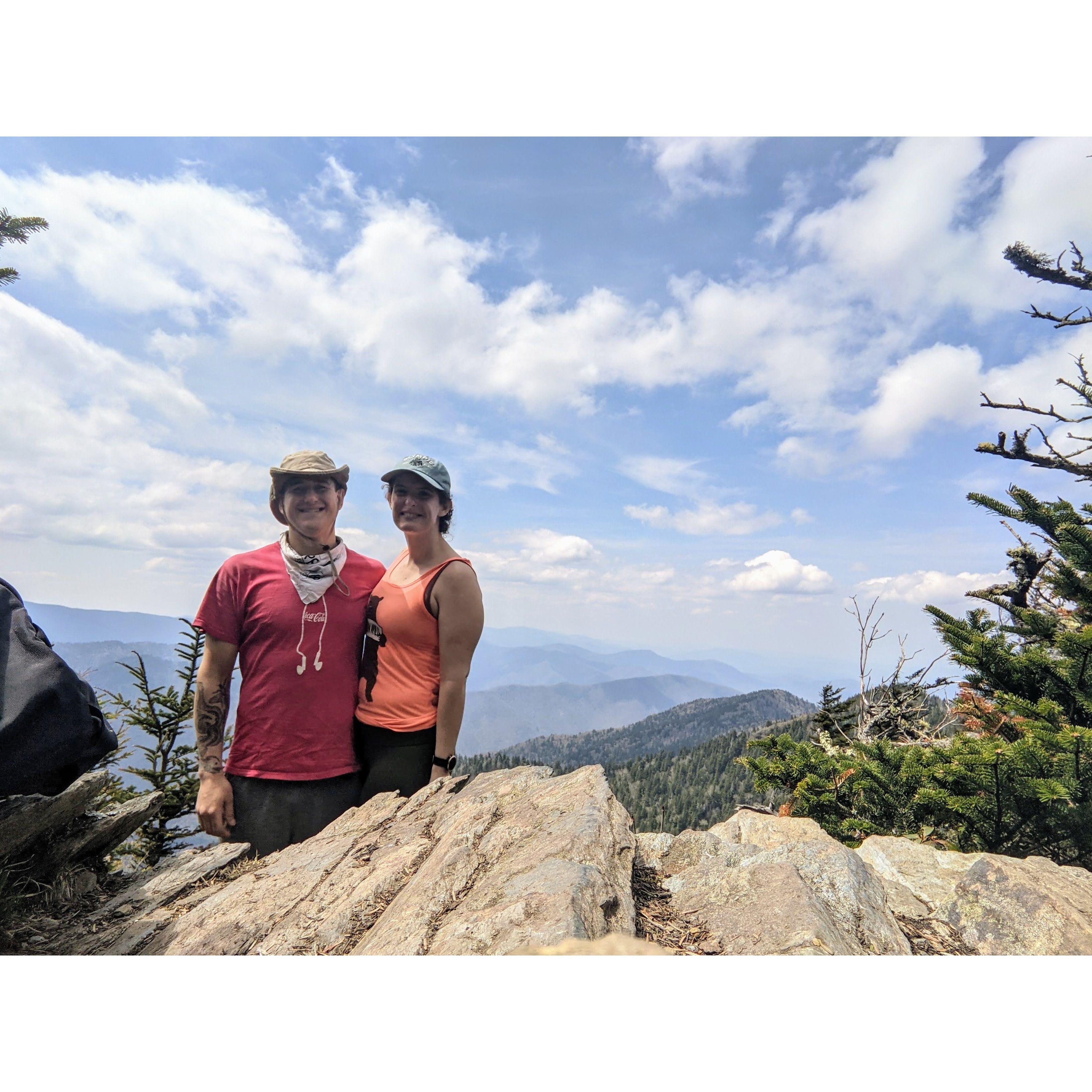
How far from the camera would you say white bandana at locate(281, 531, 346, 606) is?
15.0ft

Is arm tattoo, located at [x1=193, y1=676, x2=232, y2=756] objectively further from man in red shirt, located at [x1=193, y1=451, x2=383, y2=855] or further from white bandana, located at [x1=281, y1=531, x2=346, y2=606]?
white bandana, located at [x1=281, y1=531, x2=346, y2=606]

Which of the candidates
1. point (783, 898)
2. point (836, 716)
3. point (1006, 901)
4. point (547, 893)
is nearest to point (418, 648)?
point (547, 893)

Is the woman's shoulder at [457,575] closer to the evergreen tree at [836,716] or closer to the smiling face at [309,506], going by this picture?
the smiling face at [309,506]

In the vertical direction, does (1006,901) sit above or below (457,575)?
below

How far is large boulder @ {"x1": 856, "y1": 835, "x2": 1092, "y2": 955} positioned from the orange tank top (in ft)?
11.5

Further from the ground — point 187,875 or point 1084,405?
point 1084,405

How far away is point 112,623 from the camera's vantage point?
120 m

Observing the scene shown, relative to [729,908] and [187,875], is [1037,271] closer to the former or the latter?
[729,908]

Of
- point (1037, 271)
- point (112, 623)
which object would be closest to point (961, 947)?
point (1037, 271)

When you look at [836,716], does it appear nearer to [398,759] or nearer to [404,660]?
[398,759]

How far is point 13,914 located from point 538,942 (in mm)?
3692

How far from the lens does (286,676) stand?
14.9ft

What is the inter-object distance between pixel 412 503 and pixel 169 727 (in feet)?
16.6

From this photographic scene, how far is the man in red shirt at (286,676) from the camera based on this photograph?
454 cm
